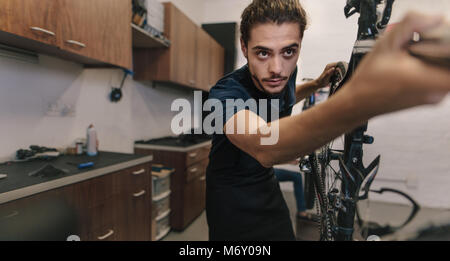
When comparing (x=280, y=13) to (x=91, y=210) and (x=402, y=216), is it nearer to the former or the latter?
(x=402, y=216)

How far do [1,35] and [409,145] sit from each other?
145 centimetres

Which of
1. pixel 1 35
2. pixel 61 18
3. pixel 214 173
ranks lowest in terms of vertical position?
pixel 214 173

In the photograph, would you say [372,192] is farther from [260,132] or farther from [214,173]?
[214,173]

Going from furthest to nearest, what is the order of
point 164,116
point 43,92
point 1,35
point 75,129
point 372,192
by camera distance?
point 164,116, point 75,129, point 43,92, point 1,35, point 372,192

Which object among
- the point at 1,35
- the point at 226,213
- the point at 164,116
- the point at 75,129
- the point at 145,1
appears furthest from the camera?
the point at 164,116

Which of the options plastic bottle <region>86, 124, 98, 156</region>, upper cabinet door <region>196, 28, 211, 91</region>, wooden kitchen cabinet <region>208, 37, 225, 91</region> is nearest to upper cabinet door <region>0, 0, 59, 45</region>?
plastic bottle <region>86, 124, 98, 156</region>

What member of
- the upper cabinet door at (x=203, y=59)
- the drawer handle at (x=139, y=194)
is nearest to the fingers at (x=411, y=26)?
the drawer handle at (x=139, y=194)

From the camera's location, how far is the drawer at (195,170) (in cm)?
203

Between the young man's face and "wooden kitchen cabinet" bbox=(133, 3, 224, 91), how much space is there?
1.77m

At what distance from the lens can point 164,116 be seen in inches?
102

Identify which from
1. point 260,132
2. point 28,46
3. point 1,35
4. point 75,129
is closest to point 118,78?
point 75,129

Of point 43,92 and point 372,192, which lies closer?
point 372,192

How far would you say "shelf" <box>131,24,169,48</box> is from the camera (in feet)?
5.36

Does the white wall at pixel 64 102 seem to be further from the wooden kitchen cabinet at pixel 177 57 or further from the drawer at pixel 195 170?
the drawer at pixel 195 170
